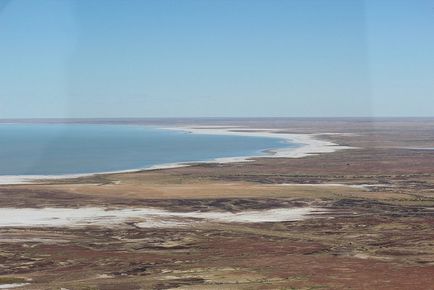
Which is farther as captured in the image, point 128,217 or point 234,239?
point 128,217

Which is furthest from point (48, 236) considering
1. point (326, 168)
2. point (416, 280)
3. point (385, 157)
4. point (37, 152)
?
point (37, 152)

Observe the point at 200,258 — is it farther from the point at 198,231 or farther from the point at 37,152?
the point at 37,152

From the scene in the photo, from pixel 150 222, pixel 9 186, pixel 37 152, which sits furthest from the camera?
pixel 37 152

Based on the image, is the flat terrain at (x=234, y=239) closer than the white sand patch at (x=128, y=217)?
Yes

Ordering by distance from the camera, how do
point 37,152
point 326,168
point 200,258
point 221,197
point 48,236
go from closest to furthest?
point 200,258, point 48,236, point 221,197, point 326,168, point 37,152
